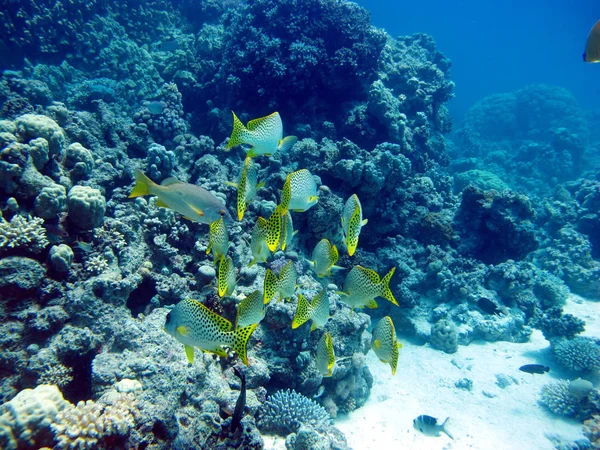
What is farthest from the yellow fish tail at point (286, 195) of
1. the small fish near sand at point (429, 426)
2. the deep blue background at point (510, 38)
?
the deep blue background at point (510, 38)

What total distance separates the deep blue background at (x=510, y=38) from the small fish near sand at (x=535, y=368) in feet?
237

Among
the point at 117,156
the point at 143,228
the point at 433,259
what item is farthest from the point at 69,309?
the point at 433,259

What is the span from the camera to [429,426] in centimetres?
571

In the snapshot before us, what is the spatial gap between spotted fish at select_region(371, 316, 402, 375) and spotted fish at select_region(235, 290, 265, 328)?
4.86 feet

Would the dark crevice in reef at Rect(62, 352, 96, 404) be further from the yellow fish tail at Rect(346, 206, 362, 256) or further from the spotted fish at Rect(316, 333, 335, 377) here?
the yellow fish tail at Rect(346, 206, 362, 256)

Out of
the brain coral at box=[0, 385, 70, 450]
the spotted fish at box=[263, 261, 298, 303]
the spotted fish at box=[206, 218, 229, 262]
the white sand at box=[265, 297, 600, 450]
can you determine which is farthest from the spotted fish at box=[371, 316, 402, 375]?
the brain coral at box=[0, 385, 70, 450]

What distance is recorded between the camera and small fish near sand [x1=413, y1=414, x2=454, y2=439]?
18.6 ft

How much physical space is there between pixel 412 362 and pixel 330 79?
918cm

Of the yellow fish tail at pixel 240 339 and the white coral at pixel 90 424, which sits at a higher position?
the yellow fish tail at pixel 240 339

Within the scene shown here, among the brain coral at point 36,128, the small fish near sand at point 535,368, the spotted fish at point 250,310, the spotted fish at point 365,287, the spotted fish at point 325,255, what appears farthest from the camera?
the small fish near sand at point 535,368

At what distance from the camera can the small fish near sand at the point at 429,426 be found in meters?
5.67

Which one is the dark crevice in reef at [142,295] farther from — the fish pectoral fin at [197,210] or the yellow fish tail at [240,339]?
the yellow fish tail at [240,339]

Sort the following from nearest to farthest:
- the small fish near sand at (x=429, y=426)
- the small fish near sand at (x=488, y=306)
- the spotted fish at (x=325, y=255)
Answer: the spotted fish at (x=325, y=255) → the small fish near sand at (x=429, y=426) → the small fish near sand at (x=488, y=306)

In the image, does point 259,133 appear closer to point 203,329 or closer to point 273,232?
point 273,232
